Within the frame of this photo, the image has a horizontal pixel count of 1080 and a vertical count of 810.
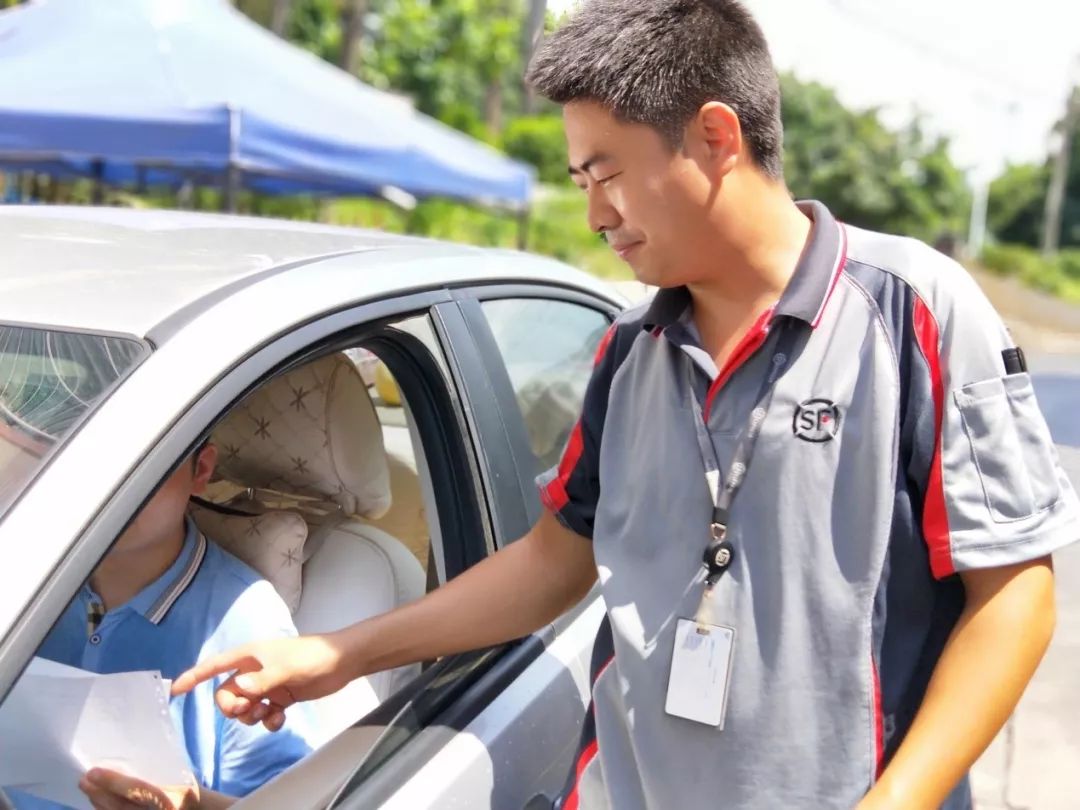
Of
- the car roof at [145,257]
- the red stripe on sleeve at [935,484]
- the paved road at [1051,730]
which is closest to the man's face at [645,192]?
the red stripe on sleeve at [935,484]

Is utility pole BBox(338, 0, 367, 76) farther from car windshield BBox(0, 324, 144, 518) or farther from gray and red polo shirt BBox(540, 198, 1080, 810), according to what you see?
gray and red polo shirt BBox(540, 198, 1080, 810)

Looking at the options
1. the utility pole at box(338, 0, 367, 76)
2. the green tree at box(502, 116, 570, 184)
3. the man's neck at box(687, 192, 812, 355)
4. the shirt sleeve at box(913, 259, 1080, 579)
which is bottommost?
the shirt sleeve at box(913, 259, 1080, 579)

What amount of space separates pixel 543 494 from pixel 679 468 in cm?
26

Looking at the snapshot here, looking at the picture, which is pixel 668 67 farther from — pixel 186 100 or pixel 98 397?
pixel 186 100

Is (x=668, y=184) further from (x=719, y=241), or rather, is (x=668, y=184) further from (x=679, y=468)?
(x=679, y=468)

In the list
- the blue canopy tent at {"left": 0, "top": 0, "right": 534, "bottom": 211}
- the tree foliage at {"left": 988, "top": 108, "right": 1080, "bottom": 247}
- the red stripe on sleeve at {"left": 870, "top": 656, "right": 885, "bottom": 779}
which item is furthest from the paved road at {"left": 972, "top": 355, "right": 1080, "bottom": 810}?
the tree foliage at {"left": 988, "top": 108, "right": 1080, "bottom": 247}

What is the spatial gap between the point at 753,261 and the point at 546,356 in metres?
1.13

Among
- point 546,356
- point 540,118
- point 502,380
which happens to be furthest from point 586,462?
point 540,118

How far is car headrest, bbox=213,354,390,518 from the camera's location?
194 cm

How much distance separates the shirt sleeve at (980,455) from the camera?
3.43 ft

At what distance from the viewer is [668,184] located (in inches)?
44.8

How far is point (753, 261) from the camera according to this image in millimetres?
1176

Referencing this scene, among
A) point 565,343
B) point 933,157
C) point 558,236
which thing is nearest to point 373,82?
point 558,236

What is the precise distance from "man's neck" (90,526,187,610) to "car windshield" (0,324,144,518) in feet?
1.41
